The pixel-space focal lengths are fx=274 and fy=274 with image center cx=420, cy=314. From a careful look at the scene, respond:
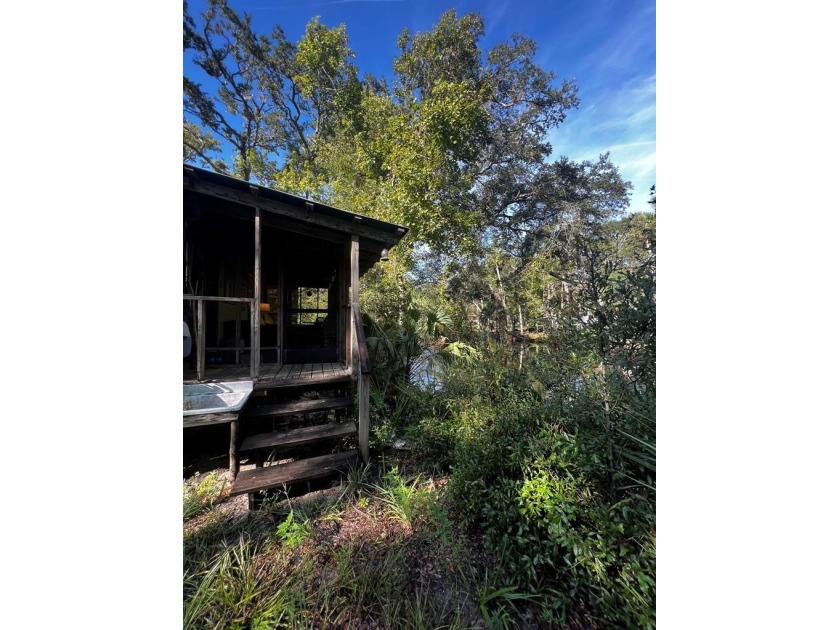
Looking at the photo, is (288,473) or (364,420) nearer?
(288,473)

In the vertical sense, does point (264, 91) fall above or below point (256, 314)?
above

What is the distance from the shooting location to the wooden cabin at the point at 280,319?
2967 mm

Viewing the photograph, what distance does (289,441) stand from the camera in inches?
112

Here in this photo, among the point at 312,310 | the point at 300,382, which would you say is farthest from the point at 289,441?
the point at 312,310

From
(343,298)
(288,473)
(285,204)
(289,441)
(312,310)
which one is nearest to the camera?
(288,473)

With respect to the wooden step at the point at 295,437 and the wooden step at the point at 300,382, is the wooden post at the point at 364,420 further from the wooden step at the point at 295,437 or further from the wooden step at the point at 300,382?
the wooden step at the point at 300,382

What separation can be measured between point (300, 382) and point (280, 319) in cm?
191

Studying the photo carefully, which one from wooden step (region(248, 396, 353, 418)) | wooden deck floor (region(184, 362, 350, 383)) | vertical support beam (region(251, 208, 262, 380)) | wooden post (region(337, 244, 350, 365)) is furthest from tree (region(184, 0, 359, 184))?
wooden step (region(248, 396, 353, 418))

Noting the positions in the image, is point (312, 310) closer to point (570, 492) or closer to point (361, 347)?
point (361, 347)

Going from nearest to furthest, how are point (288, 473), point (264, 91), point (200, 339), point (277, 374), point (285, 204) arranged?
point (288, 473), point (200, 339), point (285, 204), point (277, 374), point (264, 91)

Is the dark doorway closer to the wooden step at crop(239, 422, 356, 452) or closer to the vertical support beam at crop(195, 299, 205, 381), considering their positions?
the vertical support beam at crop(195, 299, 205, 381)
